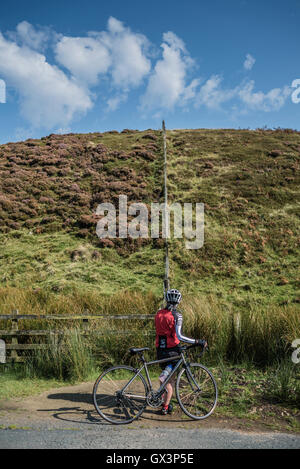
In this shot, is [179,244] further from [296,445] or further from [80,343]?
[296,445]

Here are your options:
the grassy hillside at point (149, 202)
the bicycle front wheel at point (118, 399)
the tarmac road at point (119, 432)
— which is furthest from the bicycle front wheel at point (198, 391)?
the grassy hillside at point (149, 202)

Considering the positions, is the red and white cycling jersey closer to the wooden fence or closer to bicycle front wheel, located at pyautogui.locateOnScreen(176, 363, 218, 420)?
bicycle front wheel, located at pyautogui.locateOnScreen(176, 363, 218, 420)

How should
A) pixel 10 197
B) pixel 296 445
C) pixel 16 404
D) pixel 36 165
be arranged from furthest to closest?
pixel 36 165 < pixel 10 197 < pixel 16 404 < pixel 296 445

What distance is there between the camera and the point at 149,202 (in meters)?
31.1

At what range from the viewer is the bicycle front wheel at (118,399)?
564 cm

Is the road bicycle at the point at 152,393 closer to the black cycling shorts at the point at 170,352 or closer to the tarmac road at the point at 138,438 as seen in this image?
the black cycling shorts at the point at 170,352

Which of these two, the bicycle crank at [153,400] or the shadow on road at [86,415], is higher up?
the bicycle crank at [153,400]

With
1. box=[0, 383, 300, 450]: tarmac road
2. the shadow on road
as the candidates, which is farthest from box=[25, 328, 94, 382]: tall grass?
box=[0, 383, 300, 450]: tarmac road

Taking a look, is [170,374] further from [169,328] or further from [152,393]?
[169,328]

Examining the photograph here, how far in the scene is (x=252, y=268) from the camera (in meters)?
22.4

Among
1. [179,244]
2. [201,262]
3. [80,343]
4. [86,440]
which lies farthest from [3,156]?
[86,440]

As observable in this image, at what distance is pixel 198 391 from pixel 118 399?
1424mm

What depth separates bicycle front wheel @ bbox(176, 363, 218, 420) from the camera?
5988 mm

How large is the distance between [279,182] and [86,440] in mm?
32572
